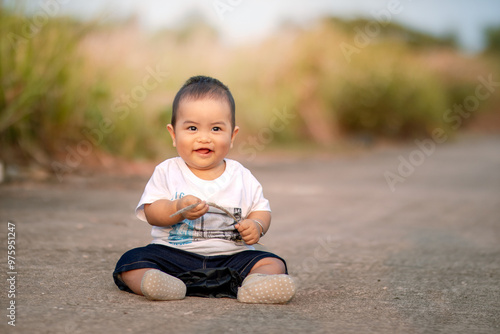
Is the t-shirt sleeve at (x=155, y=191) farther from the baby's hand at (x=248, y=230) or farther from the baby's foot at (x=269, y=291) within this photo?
the baby's foot at (x=269, y=291)

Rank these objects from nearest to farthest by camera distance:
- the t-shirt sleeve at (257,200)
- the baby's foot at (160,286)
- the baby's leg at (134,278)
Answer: the baby's foot at (160,286) < the baby's leg at (134,278) < the t-shirt sleeve at (257,200)

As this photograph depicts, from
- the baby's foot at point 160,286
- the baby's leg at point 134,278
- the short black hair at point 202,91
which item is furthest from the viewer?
the short black hair at point 202,91

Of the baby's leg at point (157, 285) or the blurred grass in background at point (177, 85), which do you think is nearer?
the baby's leg at point (157, 285)

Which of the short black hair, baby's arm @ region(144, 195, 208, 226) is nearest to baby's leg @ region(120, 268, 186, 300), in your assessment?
baby's arm @ region(144, 195, 208, 226)

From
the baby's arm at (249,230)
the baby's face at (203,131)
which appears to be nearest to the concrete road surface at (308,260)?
the baby's arm at (249,230)

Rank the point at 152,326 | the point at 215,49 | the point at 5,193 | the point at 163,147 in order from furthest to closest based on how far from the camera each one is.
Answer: the point at 215,49
the point at 163,147
the point at 5,193
the point at 152,326

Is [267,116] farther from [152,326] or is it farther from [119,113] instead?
[152,326]

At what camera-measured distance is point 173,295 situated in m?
2.16

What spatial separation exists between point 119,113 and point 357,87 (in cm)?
731

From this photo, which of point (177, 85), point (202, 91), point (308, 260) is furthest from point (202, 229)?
point (177, 85)

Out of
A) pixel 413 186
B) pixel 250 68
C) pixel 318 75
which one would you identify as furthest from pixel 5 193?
pixel 318 75

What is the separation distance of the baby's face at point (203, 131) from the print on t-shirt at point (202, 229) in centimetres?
21

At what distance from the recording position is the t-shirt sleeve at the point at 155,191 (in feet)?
8.03

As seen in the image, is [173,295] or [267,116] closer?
[173,295]
